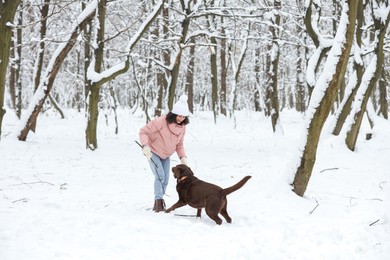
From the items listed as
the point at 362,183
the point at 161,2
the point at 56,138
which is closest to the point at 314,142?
the point at 362,183

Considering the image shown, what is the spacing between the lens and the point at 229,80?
38.8 metres

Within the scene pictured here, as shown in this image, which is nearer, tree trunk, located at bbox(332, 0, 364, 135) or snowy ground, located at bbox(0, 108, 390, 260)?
snowy ground, located at bbox(0, 108, 390, 260)

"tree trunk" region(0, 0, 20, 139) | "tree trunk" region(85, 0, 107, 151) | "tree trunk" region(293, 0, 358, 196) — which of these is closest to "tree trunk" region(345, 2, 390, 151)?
"tree trunk" region(293, 0, 358, 196)

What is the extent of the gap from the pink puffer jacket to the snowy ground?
0.93m

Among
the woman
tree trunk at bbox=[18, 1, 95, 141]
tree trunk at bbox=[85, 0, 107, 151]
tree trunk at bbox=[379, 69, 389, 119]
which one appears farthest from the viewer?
tree trunk at bbox=[379, 69, 389, 119]

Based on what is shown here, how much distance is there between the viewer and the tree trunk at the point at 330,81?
18.9ft

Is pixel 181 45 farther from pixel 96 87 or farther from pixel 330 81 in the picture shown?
pixel 330 81

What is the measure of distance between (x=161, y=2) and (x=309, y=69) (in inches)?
179

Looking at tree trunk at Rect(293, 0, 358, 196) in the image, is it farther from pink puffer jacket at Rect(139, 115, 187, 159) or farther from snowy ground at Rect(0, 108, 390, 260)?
pink puffer jacket at Rect(139, 115, 187, 159)

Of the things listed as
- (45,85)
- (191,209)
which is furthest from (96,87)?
(191,209)

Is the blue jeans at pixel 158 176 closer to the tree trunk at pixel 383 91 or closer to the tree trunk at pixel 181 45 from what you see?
the tree trunk at pixel 181 45

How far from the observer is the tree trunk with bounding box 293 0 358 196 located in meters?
5.77

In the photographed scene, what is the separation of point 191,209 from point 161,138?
1.17 meters

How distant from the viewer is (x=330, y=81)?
583 centimetres
